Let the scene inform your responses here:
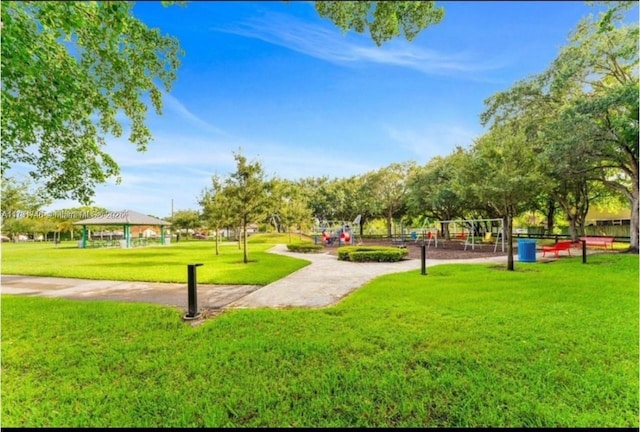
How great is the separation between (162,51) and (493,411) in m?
5.08

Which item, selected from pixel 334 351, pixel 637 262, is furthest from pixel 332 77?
pixel 637 262

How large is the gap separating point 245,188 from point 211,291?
22.5 feet

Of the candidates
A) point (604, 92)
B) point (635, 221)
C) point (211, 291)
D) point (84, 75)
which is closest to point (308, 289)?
point (211, 291)

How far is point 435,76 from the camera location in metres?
3.58

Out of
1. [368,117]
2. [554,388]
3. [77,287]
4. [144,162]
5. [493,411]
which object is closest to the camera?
[493,411]

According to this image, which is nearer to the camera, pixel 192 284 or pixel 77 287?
pixel 192 284

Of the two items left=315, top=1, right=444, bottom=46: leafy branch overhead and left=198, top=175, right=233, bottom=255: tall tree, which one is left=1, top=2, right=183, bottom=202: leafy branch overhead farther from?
left=198, top=175, right=233, bottom=255: tall tree

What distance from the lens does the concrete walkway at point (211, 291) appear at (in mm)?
6227

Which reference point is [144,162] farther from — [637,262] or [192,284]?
[637,262]

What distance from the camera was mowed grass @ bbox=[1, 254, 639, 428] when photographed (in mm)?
2451

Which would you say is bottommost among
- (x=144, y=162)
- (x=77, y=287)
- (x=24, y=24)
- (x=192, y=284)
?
(x=77, y=287)

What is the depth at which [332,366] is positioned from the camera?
3.20 meters

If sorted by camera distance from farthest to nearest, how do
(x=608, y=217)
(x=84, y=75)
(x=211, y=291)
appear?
(x=608, y=217) < (x=211, y=291) < (x=84, y=75)

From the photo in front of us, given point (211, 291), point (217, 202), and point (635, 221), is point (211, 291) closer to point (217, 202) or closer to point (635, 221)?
point (217, 202)
